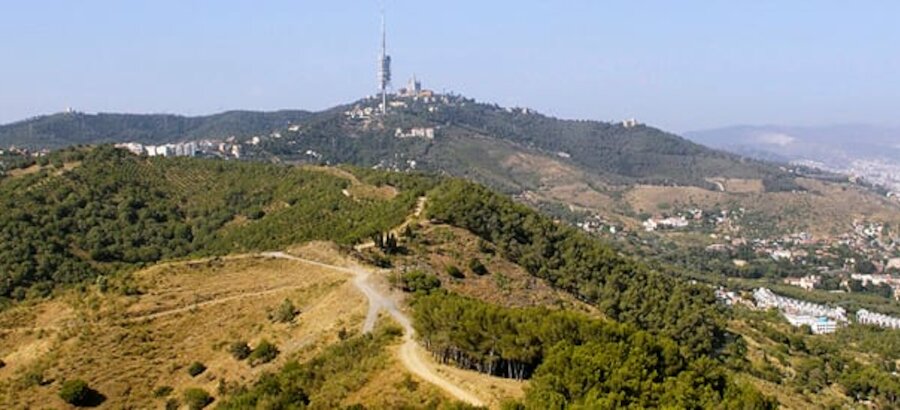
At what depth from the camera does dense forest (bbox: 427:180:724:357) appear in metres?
65.4

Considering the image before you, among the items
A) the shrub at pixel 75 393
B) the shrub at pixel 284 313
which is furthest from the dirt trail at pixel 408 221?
the shrub at pixel 75 393

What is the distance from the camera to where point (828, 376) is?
6444cm

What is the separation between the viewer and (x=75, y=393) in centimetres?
4019

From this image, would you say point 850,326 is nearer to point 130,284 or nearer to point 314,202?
point 314,202

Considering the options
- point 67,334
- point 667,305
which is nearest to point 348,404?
point 67,334

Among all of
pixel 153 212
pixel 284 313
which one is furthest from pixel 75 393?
pixel 153 212

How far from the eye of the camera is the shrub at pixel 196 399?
3894 cm

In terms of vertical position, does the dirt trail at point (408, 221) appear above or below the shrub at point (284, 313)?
above

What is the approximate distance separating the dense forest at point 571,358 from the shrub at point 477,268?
62.0 feet

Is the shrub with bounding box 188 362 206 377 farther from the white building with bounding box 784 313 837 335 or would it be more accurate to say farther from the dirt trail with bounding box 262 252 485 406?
the white building with bounding box 784 313 837 335

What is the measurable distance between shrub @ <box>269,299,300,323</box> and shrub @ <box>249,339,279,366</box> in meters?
3.68

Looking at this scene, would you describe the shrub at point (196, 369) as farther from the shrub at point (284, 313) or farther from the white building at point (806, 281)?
the white building at point (806, 281)

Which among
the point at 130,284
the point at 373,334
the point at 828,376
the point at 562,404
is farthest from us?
the point at 828,376

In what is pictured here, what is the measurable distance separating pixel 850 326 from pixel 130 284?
86.0 metres
